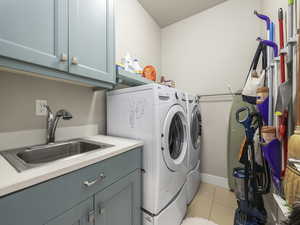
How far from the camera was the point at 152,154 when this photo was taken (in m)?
1.04

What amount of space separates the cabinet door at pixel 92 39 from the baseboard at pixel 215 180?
2071mm

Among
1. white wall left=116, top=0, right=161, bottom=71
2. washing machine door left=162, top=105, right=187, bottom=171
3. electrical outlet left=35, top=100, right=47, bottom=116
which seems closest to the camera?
electrical outlet left=35, top=100, right=47, bottom=116

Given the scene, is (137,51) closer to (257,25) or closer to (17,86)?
(17,86)

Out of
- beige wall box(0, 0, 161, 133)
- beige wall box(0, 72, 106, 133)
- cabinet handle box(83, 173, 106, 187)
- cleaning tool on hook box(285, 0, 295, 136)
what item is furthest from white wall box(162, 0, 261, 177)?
cabinet handle box(83, 173, 106, 187)

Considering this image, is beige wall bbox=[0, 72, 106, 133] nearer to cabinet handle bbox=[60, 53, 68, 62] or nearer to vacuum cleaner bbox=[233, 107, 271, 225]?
cabinet handle bbox=[60, 53, 68, 62]

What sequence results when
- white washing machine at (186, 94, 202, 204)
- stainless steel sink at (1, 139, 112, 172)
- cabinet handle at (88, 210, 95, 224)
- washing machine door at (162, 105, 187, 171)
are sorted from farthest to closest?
1. white washing machine at (186, 94, 202, 204)
2. washing machine door at (162, 105, 187, 171)
3. stainless steel sink at (1, 139, 112, 172)
4. cabinet handle at (88, 210, 95, 224)

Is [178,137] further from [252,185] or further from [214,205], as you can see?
[214,205]

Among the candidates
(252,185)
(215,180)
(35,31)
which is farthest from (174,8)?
(215,180)

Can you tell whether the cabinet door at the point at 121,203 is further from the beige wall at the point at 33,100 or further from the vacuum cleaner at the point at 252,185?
the vacuum cleaner at the point at 252,185

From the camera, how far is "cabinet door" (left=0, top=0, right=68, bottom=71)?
2.09ft

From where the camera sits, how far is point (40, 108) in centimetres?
103

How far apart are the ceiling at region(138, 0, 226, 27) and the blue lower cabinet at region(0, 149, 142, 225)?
7.42ft

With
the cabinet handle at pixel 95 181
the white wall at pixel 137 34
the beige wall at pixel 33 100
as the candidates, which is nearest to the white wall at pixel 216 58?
the white wall at pixel 137 34

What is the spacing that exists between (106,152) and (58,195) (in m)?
0.28
